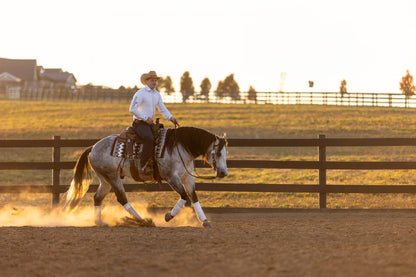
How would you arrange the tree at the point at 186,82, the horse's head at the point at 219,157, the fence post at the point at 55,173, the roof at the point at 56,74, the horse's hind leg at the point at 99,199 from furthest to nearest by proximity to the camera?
the roof at the point at 56,74 < the tree at the point at 186,82 < the fence post at the point at 55,173 < the horse's hind leg at the point at 99,199 < the horse's head at the point at 219,157

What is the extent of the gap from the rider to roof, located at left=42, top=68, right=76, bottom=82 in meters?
82.7

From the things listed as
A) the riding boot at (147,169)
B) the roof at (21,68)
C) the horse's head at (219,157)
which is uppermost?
the roof at (21,68)

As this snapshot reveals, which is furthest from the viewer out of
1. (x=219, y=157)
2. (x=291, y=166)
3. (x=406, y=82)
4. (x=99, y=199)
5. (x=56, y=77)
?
(x=56, y=77)

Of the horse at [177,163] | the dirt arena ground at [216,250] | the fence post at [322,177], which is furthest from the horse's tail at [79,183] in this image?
the fence post at [322,177]

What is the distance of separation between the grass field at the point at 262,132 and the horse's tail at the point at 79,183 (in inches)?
139

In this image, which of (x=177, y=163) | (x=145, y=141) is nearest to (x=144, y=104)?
(x=145, y=141)

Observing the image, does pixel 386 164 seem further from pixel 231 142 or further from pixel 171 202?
pixel 171 202

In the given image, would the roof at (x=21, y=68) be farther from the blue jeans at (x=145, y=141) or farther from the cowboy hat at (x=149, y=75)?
the blue jeans at (x=145, y=141)

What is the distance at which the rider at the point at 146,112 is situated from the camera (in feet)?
28.6

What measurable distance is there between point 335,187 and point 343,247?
4688 millimetres

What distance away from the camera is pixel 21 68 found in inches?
3310

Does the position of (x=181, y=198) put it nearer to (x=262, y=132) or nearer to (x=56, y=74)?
(x=262, y=132)

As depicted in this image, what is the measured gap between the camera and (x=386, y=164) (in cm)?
1130

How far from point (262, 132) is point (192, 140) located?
2234 centimetres
